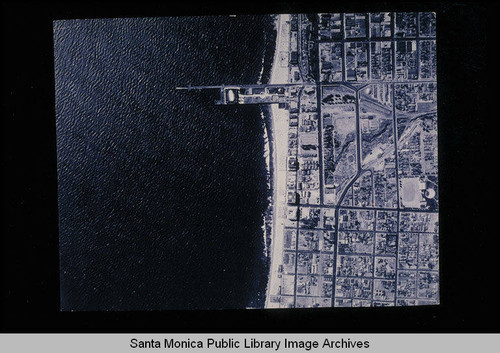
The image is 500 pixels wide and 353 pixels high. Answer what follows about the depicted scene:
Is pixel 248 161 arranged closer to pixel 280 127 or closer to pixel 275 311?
pixel 280 127

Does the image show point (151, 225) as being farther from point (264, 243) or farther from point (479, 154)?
point (479, 154)

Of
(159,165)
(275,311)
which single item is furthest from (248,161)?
(275,311)

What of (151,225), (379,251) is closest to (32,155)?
(151,225)
